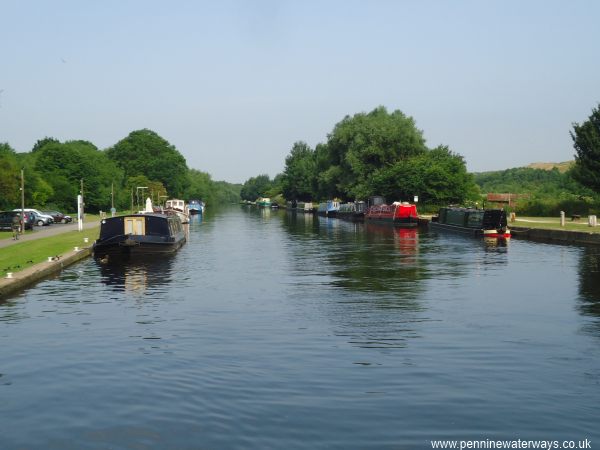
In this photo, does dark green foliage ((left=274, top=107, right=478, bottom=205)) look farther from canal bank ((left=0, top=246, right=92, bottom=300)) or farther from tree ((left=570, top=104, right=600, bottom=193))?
canal bank ((left=0, top=246, right=92, bottom=300))

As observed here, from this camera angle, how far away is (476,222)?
6181cm

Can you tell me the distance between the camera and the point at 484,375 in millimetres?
14141

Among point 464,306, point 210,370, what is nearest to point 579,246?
point 464,306

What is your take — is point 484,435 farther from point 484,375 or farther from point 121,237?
point 121,237

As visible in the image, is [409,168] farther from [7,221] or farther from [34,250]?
[34,250]

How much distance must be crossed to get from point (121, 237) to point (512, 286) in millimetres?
21688

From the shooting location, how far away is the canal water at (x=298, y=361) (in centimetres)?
1096

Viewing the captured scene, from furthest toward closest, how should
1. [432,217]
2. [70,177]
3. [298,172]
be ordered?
[298,172]
[70,177]
[432,217]

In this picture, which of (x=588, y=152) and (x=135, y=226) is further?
(x=588, y=152)

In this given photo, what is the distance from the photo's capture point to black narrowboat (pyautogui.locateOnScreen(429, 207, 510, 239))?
55.7 m

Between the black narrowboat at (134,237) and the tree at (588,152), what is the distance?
42.1 meters

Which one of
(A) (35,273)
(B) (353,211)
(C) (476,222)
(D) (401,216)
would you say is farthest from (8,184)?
(B) (353,211)

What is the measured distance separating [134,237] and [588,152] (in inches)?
1820

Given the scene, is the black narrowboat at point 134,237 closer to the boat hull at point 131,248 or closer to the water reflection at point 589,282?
the boat hull at point 131,248
